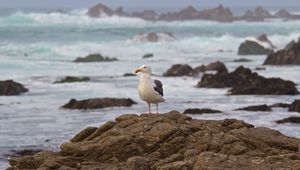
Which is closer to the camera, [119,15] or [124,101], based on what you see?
[124,101]

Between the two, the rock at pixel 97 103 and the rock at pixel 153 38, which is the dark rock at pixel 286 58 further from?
the rock at pixel 153 38

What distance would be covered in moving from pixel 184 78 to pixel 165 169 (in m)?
25.5

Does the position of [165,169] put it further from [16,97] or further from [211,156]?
[16,97]

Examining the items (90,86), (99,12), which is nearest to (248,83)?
(90,86)

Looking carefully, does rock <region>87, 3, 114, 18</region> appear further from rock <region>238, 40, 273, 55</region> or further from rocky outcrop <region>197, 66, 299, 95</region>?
rocky outcrop <region>197, 66, 299, 95</region>

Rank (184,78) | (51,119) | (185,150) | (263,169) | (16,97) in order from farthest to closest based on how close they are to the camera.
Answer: (184,78) → (16,97) → (51,119) → (185,150) → (263,169)

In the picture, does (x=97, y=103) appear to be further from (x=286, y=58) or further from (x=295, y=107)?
(x=286, y=58)

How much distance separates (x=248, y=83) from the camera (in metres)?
30.0

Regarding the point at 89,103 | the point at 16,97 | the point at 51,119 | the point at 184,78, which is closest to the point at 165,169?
the point at 51,119

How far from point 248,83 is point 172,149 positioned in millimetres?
19125

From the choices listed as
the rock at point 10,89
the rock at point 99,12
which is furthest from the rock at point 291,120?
the rock at point 99,12

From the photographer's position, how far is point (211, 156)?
10141 millimetres

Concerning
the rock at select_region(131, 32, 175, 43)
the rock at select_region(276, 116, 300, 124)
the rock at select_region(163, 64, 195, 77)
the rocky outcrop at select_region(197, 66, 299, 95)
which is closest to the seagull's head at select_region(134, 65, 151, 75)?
the rock at select_region(276, 116, 300, 124)

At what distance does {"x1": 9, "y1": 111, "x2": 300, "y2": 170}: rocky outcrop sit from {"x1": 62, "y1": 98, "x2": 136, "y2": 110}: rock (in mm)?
12533
